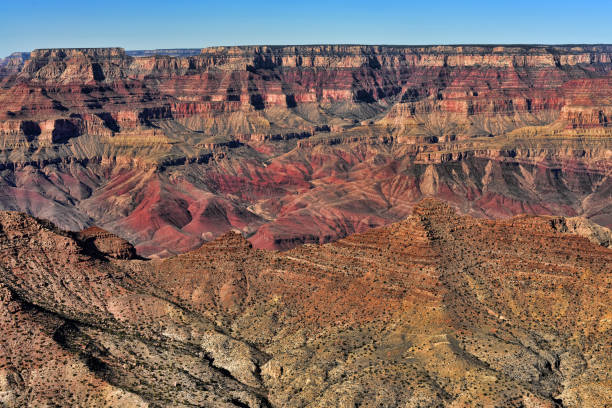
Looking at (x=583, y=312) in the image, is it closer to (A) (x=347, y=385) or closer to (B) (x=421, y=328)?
(B) (x=421, y=328)

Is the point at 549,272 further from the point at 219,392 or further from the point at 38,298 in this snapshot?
the point at 38,298

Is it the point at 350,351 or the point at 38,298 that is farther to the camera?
the point at 38,298

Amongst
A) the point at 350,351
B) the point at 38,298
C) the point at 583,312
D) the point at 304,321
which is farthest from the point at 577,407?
the point at 38,298

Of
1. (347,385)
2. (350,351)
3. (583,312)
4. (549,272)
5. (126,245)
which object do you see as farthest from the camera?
(126,245)

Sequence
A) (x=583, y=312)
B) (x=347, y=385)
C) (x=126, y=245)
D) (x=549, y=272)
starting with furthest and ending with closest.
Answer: (x=126, y=245), (x=549, y=272), (x=583, y=312), (x=347, y=385)

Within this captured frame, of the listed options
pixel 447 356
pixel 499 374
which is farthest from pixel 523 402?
pixel 447 356

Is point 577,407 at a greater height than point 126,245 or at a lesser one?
lesser
